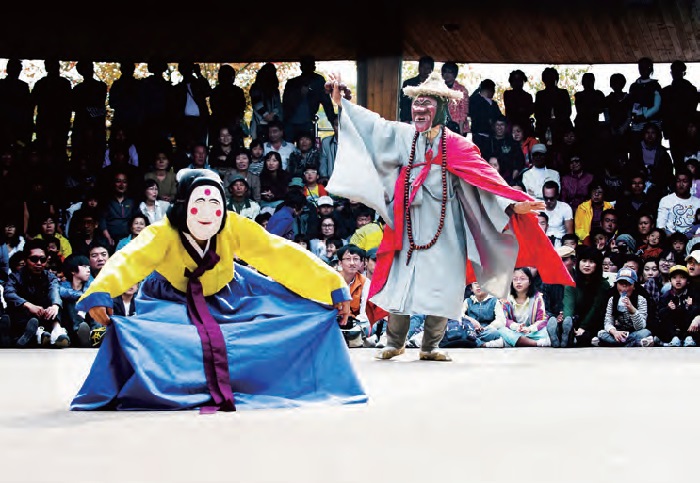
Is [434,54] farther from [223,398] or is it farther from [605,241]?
[223,398]

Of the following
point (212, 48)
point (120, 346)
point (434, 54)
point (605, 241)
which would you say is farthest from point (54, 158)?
point (120, 346)

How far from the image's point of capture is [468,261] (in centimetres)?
852

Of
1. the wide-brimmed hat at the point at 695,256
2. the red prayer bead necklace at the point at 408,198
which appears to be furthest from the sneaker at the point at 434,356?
the wide-brimmed hat at the point at 695,256

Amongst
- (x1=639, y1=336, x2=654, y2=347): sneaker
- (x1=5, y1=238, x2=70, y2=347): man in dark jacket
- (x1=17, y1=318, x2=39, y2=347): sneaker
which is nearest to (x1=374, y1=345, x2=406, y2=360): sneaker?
(x1=639, y1=336, x2=654, y2=347): sneaker

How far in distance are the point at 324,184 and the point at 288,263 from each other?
5.58 m

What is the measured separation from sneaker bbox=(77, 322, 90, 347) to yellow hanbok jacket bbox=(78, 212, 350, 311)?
370 centimetres

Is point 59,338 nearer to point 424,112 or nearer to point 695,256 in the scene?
point 424,112

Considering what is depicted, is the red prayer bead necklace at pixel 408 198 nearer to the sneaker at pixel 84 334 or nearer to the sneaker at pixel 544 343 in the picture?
the sneaker at pixel 544 343

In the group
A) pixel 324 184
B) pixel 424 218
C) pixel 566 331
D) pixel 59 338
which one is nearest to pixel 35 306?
pixel 59 338

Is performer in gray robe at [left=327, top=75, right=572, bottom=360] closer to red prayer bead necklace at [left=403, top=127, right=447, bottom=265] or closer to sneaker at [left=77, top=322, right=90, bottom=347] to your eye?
red prayer bead necklace at [left=403, top=127, right=447, bottom=265]

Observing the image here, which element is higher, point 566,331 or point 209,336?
point 209,336

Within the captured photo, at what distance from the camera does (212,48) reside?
13477 millimetres

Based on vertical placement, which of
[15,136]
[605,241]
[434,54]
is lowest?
[605,241]

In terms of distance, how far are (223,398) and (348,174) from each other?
2.87 metres
